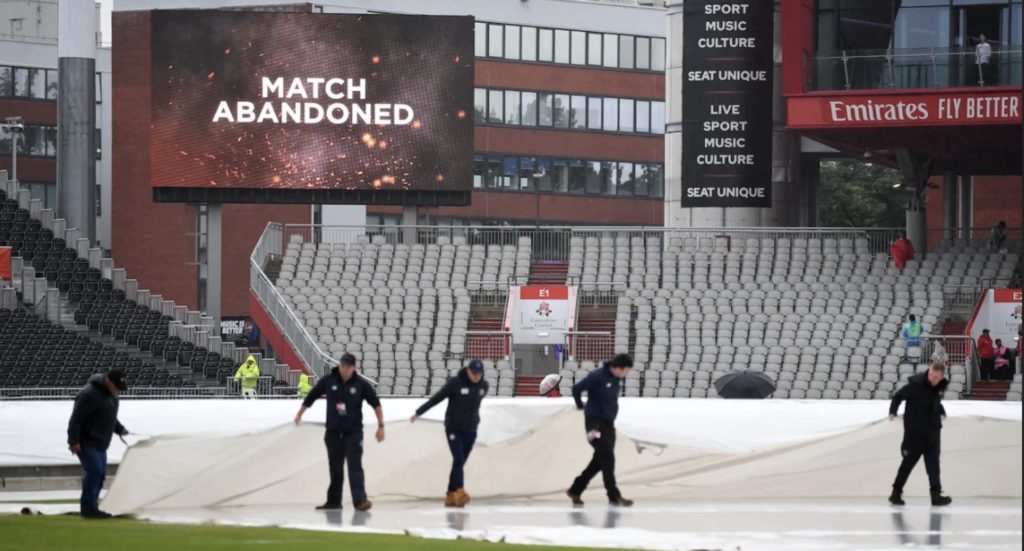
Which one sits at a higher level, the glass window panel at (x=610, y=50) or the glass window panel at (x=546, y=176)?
the glass window panel at (x=610, y=50)

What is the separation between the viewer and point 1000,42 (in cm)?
4644

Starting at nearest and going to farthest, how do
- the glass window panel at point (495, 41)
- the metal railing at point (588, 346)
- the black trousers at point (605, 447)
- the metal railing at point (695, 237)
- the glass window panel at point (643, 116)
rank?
1. the black trousers at point (605, 447)
2. the metal railing at point (588, 346)
3. the metal railing at point (695, 237)
4. the glass window panel at point (495, 41)
5. the glass window panel at point (643, 116)

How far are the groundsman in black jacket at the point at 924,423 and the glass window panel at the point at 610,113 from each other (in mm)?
63135

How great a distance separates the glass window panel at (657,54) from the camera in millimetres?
84375

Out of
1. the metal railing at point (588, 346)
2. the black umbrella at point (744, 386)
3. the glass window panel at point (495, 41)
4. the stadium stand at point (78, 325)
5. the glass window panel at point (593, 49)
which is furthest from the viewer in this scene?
the glass window panel at point (593, 49)

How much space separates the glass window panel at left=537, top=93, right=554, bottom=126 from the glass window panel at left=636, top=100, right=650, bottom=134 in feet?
14.1

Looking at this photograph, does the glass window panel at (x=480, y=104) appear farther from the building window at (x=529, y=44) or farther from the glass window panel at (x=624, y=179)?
the glass window panel at (x=624, y=179)

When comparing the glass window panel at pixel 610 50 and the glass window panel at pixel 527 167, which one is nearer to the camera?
the glass window panel at pixel 527 167

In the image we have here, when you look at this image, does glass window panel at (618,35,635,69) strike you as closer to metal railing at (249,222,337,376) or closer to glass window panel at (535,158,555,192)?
glass window panel at (535,158,555,192)

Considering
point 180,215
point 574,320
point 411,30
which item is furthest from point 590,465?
point 180,215

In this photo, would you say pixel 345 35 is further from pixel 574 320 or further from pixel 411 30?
pixel 574 320

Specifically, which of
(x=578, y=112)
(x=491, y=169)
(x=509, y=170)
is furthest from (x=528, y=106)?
(x=491, y=169)

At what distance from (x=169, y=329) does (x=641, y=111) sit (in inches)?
1520

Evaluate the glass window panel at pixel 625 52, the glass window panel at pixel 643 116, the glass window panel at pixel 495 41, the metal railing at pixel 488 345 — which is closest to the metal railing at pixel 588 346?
the metal railing at pixel 488 345
